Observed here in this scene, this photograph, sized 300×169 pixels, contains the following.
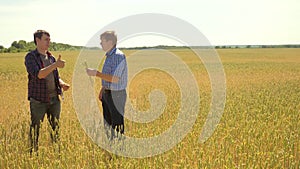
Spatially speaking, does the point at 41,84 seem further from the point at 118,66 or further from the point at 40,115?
the point at 118,66

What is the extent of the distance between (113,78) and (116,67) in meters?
0.16

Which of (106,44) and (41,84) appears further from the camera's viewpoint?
(41,84)

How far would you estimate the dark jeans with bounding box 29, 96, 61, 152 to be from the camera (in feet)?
16.1

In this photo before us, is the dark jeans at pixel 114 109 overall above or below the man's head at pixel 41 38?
below

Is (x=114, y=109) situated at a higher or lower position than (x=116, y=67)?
lower

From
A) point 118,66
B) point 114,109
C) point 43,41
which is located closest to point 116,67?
point 118,66

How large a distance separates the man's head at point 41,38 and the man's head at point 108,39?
2.44ft

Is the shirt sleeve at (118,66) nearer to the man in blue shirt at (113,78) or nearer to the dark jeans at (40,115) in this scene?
the man in blue shirt at (113,78)

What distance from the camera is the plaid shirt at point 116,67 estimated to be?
480cm

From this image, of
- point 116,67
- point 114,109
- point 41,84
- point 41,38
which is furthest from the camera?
point 114,109

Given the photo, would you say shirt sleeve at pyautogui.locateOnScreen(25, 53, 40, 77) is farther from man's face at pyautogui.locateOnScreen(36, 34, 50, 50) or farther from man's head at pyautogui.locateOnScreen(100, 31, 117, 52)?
man's head at pyautogui.locateOnScreen(100, 31, 117, 52)

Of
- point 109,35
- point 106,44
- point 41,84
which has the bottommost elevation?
point 41,84

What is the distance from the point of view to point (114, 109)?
5082 millimetres

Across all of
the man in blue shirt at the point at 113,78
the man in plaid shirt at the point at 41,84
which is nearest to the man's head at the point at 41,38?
the man in plaid shirt at the point at 41,84
